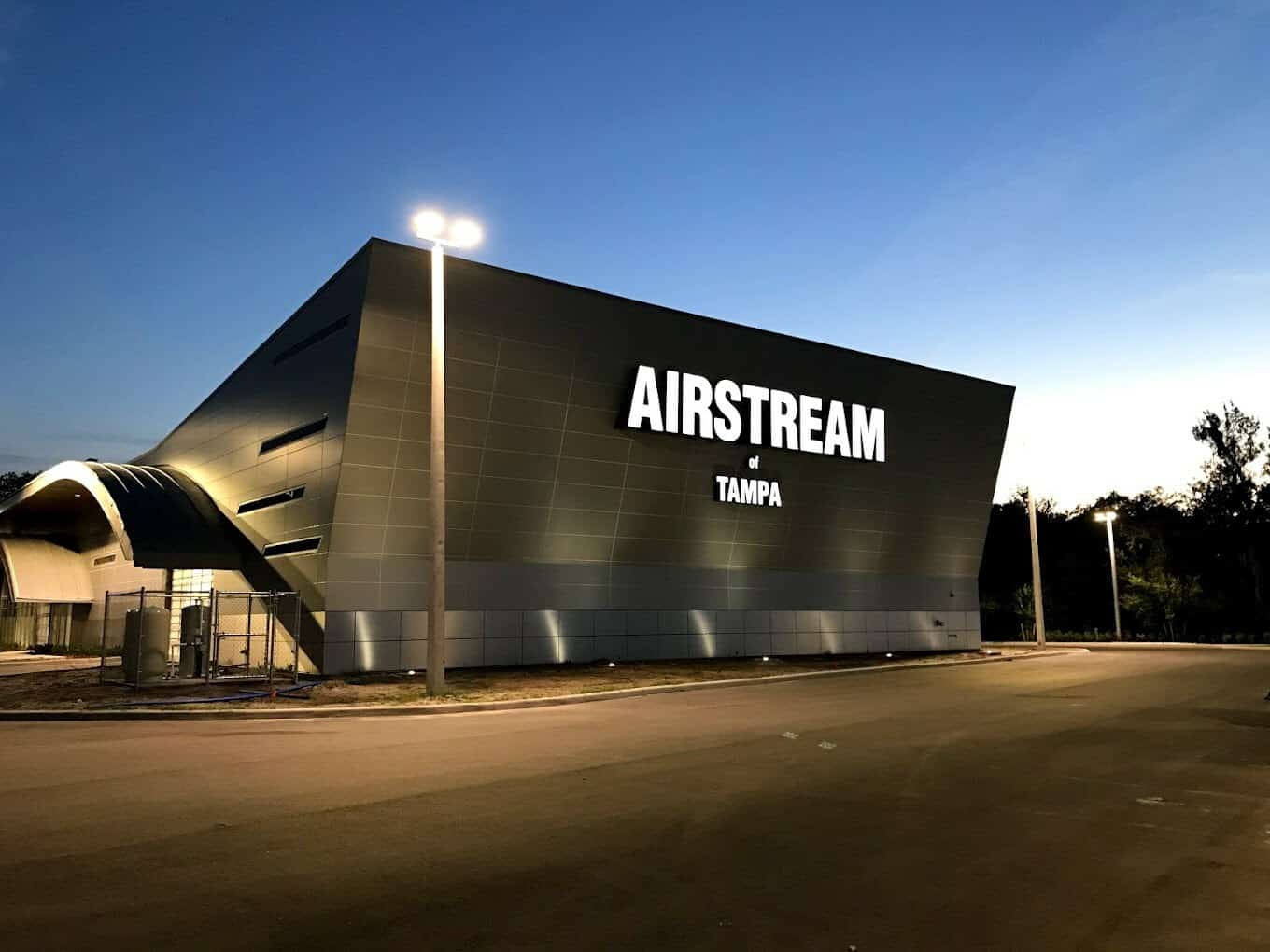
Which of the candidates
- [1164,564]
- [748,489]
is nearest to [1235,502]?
[1164,564]

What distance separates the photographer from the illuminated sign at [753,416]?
30281mm

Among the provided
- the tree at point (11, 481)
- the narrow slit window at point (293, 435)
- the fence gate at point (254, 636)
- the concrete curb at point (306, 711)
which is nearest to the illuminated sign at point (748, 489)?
the concrete curb at point (306, 711)

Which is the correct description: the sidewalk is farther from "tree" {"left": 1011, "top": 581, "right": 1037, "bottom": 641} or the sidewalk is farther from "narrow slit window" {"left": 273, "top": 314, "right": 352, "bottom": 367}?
"tree" {"left": 1011, "top": 581, "right": 1037, "bottom": 641}

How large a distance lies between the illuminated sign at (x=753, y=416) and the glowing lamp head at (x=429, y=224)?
37.5ft

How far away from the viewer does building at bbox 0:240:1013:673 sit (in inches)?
1013

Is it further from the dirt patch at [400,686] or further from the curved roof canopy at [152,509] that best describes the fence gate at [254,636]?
the dirt patch at [400,686]

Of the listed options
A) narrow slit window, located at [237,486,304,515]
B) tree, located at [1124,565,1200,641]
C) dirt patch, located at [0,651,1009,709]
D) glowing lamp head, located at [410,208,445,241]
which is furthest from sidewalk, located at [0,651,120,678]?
tree, located at [1124,565,1200,641]

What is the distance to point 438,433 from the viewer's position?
19750 millimetres

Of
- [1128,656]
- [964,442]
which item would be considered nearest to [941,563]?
[964,442]

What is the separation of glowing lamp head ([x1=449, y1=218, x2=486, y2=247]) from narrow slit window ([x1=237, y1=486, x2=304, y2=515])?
430 inches

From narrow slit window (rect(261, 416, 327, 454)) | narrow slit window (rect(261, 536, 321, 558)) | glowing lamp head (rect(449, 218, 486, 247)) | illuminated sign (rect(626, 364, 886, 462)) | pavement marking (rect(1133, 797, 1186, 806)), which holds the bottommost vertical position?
pavement marking (rect(1133, 797, 1186, 806))

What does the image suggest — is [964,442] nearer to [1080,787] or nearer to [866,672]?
[866,672]

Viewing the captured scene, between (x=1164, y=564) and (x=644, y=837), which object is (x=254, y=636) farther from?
(x=1164, y=564)

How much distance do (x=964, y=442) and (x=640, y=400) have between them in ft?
57.0
